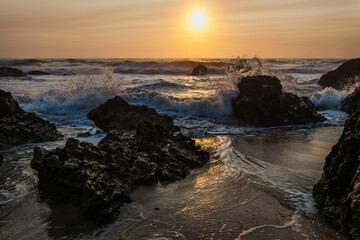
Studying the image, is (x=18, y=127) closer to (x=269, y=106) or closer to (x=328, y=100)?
(x=269, y=106)

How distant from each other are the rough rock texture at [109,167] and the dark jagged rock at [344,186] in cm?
169

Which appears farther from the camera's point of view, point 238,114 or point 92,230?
point 238,114

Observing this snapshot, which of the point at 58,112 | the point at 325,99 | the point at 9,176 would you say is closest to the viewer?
the point at 9,176

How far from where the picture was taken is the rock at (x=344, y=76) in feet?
53.4

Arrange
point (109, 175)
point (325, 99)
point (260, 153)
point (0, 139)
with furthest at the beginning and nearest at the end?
point (325, 99) < point (0, 139) < point (260, 153) < point (109, 175)

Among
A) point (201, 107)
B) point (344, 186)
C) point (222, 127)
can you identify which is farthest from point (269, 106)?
point (344, 186)

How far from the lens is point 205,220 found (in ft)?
9.09

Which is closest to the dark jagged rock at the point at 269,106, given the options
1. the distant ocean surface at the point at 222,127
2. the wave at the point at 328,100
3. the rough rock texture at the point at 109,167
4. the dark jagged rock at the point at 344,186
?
the distant ocean surface at the point at 222,127

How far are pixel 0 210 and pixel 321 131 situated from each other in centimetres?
613

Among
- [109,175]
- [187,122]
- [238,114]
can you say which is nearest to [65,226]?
[109,175]

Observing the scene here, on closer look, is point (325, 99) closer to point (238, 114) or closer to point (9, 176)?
point (238, 114)

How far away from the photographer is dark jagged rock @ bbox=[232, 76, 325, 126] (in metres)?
7.58

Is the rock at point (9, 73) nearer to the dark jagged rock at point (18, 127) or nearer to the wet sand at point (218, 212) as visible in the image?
the dark jagged rock at point (18, 127)

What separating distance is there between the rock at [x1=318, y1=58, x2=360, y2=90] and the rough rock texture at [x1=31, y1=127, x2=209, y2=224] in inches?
581
